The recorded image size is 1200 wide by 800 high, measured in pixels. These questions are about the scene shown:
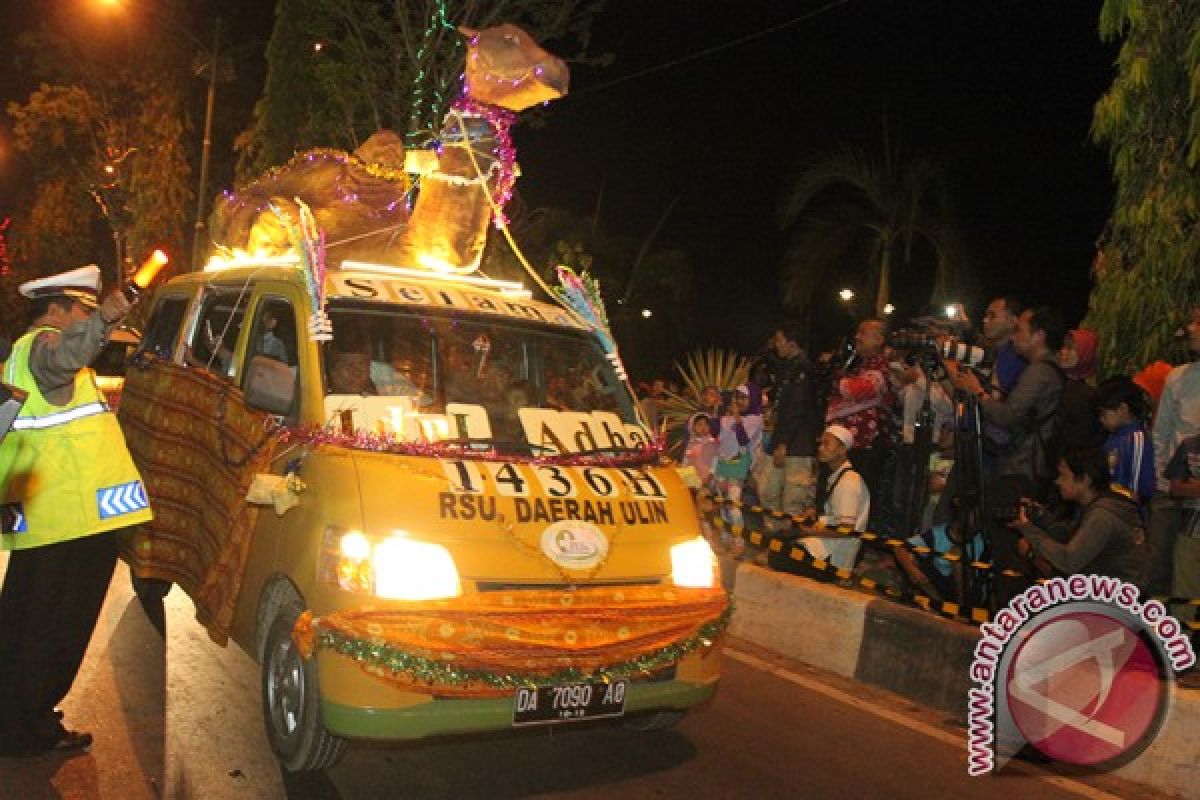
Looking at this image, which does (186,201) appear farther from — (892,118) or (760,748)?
(760,748)

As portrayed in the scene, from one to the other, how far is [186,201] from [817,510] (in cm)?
2881

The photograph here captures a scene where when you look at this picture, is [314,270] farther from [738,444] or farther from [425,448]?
[738,444]

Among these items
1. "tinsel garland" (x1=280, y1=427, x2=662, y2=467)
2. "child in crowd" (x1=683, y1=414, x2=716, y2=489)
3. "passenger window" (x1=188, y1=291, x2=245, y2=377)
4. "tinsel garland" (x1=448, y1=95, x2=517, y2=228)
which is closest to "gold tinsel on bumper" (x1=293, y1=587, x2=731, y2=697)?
"tinsel garland" (x1=280, y1=427, x2=662, y2=467)

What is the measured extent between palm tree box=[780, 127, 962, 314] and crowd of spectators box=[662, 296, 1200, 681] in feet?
32.6

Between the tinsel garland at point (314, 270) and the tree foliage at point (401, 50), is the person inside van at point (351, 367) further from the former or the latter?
the tree foliage at point (401, 50)

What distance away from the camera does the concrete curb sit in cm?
524

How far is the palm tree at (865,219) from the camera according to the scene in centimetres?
1911

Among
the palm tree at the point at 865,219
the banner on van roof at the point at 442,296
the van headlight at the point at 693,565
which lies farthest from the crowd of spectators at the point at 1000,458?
the palm tree at the point at 865,219

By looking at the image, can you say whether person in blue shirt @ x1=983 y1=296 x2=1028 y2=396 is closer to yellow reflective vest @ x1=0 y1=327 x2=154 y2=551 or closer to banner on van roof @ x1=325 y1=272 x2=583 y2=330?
banner on van roof @ x1=325 y1=272 x2=583 y2=330

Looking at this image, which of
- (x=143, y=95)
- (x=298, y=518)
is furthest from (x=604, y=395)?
(x=143, y=95)

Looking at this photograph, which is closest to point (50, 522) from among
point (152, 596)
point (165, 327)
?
point (152, 596)

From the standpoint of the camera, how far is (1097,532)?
5.95 metres

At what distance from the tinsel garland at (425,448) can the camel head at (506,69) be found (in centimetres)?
257

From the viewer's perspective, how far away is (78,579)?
16.8 ft
